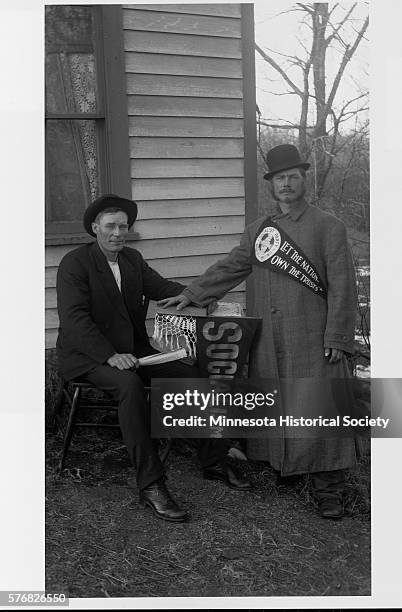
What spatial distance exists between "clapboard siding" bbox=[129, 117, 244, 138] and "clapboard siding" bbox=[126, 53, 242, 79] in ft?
0.71

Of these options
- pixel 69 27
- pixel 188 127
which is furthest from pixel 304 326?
pixel 69 27

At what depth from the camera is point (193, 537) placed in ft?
9.07

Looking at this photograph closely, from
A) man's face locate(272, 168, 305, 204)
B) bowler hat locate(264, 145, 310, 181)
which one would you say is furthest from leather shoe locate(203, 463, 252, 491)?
bowler hat locate(264, 145, 310, 181)

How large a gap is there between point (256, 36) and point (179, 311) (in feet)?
3.90

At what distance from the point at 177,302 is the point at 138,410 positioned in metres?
0.53

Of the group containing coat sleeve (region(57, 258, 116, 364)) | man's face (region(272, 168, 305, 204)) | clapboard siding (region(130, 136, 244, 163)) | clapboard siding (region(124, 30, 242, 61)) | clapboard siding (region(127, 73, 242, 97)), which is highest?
clapboard siding (region(124, 30, 242, 61))

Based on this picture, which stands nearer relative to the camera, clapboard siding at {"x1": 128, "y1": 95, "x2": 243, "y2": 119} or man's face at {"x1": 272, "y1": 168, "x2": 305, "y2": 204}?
man's face at {"x1": 272, "y1": 168, "x2": 305, "y2": 204}

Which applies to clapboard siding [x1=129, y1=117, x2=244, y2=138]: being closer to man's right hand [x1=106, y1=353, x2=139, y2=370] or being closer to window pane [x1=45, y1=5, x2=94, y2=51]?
window pane [x1=45, y1=5, x2=94, y2=51]

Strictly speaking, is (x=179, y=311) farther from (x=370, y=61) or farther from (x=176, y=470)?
(x=370, y=61)

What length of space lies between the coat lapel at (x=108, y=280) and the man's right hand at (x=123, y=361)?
0.19 metres

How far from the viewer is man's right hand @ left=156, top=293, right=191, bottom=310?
120 inches

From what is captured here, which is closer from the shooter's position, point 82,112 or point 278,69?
point 278,69

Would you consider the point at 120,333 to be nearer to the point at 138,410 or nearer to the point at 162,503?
the point at 138,410

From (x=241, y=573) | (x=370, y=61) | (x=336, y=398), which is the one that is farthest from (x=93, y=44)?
(x=241, y=573)
